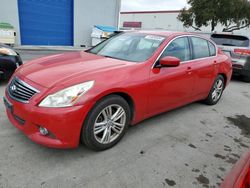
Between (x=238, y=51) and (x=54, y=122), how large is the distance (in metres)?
6.73

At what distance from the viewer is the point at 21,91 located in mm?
2639

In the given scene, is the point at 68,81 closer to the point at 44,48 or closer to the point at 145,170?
the point at 145,170

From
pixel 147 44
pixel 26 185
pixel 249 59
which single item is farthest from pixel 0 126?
pixel 249 59

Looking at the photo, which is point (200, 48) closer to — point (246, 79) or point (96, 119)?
point (96, 119)

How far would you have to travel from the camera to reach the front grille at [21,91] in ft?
8.26

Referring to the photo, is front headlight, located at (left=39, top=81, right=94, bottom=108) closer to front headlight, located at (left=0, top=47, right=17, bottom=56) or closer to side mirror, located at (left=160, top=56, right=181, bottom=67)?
side mirror, located at (left=160, top=56, right=181, bottom=67)

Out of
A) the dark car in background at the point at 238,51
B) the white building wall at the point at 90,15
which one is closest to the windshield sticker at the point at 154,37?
the dark car in background at the point at 238,51

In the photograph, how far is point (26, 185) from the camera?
7.30ft

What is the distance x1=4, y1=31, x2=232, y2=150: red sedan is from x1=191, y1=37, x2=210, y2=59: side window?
0.02m

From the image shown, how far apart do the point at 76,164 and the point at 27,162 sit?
55 centimetres

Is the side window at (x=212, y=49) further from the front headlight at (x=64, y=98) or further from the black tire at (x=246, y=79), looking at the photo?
the black tire at (x=246, y=79)

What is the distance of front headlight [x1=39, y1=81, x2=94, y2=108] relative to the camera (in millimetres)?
2385

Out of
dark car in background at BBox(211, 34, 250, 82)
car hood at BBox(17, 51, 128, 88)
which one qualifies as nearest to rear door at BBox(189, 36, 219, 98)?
car hood at BBox(17, 51, 128, 88)

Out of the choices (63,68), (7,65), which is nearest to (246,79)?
(63,68)
